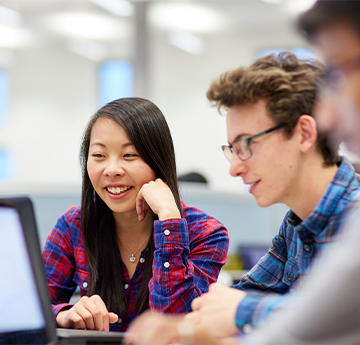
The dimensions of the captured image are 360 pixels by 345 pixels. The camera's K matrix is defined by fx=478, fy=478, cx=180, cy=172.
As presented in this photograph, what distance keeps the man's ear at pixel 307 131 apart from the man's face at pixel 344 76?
27cm

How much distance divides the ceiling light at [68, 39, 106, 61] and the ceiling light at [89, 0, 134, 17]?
79 cm

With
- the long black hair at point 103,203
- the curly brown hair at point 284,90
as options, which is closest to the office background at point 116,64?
the long black hair at point 103,203

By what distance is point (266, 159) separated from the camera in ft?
3.26

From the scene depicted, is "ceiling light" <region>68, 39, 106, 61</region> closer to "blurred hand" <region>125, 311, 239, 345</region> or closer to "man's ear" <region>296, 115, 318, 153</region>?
"man's ear" <region>296, 115, 318, 153</region>

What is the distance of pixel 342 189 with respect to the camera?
3.19 feet

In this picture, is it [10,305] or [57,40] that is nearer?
[10,305]

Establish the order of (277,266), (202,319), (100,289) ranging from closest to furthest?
(202,319), (277,266), (100,289)

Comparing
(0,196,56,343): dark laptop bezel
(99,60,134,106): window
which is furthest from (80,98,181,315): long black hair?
(99,60,134,106): window

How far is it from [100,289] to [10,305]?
0.56 meters

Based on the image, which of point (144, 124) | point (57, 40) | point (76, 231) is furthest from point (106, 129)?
point (57, 40)

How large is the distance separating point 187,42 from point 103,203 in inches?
259

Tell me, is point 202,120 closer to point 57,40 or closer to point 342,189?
point 57,40

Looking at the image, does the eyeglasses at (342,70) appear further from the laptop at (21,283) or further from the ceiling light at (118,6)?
the ceiling light at (118,6)

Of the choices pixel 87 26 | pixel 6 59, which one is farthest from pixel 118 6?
pixel 6 59
